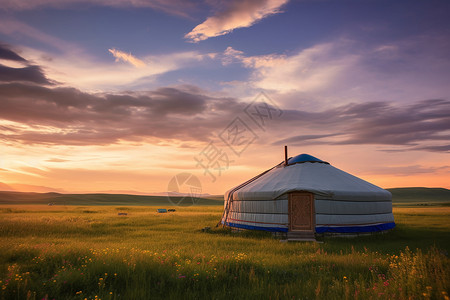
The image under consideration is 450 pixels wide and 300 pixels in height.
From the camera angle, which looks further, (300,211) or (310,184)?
(300,211)

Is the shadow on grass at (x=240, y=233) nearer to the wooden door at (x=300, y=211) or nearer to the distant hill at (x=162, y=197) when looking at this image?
the wooden door at (x=300, y=211)

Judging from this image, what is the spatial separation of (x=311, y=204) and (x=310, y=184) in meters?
0.84

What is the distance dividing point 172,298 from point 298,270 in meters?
2.69

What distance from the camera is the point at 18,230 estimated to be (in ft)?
42.9

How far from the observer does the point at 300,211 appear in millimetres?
12977

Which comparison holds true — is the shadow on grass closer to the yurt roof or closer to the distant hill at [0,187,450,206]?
the yurt roof

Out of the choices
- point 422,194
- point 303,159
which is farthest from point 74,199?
point 422,194

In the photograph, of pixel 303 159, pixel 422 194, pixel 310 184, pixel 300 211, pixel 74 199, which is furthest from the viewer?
pixel 422 194

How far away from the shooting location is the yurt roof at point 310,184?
1233cm

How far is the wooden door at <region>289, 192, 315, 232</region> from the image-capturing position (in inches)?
496

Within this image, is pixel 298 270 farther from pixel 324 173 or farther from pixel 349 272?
pixel 324 173

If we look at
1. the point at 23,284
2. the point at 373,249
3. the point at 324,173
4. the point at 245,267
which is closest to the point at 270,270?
the point at 245,267

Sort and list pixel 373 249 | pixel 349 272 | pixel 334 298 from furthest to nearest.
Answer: pixel 373 249 < pixel 349 272 < pixel 334 298

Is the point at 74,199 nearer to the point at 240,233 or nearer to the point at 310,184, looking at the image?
the point at 240,233
